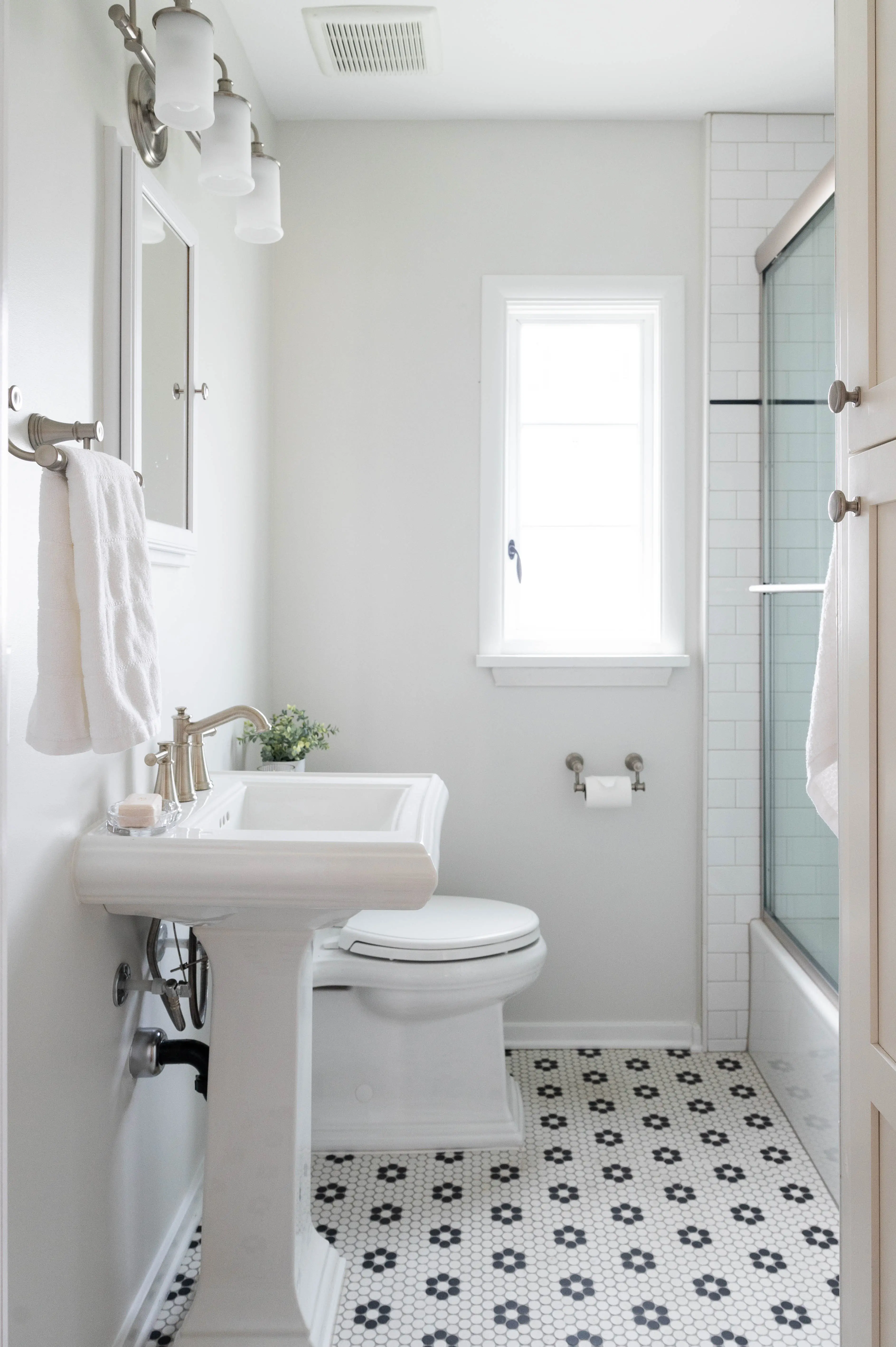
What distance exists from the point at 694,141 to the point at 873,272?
6.00ft

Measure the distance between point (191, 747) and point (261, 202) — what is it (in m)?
1.06

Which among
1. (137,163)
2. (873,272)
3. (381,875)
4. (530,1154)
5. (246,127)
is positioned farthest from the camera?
(530,1154)

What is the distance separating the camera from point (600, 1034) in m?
2.71

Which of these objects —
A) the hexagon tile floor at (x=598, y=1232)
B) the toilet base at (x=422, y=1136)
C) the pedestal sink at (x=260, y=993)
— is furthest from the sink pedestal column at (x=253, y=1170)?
the toilet base at (x=422, y=1136)

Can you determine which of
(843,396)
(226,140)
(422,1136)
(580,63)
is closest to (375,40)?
(580,63)

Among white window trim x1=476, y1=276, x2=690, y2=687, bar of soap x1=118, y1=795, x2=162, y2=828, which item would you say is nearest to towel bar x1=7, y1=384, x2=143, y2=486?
bar of soap x1=118, y1=795, x2=162, y2=828

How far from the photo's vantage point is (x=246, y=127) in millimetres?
1660

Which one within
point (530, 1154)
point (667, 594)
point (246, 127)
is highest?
point (246, 127)

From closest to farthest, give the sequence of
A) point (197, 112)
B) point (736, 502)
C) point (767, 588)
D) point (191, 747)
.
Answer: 1. point (197, 112)
2. point (191, 747)
3. point (767, 588)
4. point (736, 502)

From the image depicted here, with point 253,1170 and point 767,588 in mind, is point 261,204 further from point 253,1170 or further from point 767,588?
point 253,1170

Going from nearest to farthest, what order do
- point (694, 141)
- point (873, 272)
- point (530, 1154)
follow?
1. point (873, 272)
2. point (530, 1154)
3. point (694, 141)

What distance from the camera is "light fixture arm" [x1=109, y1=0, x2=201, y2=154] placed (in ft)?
4.64

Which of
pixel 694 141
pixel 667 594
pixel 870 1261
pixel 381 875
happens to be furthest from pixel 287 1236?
pixel 694 141

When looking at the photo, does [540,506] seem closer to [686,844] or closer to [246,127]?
[686,844]
